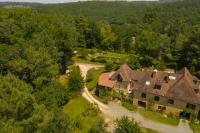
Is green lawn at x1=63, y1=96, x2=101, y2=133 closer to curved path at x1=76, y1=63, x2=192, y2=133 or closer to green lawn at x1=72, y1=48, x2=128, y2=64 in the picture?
curved path at x1=76, y1=63, x2=192, y2=133

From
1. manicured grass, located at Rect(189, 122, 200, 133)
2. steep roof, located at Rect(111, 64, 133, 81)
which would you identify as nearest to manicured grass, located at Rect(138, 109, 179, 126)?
manicured grass, located at Rect(189, 122, 200, 133)

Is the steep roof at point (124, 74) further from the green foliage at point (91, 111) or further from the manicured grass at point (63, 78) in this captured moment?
the manicured grass at point (63, 78)

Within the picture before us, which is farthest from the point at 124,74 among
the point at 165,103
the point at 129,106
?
the point at 165,103

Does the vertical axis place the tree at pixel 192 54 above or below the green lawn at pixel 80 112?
above

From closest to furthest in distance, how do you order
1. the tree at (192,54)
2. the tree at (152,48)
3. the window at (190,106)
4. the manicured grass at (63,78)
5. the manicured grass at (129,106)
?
the window at (190,106)
the manicured grass at (129,106)
the manicured grass at (63,78)
the tree at (192,54)
the tree at (152,48)

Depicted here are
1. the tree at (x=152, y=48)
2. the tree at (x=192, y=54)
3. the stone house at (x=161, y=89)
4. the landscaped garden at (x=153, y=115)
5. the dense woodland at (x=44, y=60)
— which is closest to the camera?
the dense woodland at (x=44, y=60)

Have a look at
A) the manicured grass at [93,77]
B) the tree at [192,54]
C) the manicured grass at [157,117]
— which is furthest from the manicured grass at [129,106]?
the tree at [192,54]
